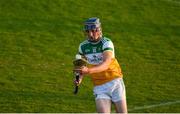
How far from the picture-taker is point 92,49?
440 inches

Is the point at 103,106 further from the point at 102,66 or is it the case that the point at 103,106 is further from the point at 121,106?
the point at 102,66

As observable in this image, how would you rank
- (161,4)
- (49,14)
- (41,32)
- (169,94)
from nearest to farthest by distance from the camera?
(169,94), (41,32), (49,14), (161,4)

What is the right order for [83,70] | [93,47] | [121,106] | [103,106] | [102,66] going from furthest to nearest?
[93,47] → [121,106] → [103,106] → [102,66] → [83,70]

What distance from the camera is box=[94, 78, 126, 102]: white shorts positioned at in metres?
11.1

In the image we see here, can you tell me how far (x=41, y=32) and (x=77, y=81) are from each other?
13018mm

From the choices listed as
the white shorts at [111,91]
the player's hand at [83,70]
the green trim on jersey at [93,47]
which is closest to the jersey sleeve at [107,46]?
the green trim on jersey at [93,47]

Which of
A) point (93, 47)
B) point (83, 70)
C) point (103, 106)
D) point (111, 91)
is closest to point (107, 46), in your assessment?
point (93, 47)

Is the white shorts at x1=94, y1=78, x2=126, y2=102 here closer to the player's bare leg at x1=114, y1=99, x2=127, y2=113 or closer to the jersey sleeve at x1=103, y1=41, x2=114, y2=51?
the player's bare leg at x1=114, y1=99, x2=127, y2=113

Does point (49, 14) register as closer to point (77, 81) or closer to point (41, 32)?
point (41, 32)

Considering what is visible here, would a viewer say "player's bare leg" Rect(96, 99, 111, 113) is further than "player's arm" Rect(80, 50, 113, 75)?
Yes

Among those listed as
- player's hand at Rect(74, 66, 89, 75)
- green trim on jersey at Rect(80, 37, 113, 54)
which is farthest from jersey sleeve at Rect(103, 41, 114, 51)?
player's hand at Rect(74, 66, 89, 75)

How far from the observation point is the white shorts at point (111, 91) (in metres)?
11.1

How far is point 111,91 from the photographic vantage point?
36.4 feet


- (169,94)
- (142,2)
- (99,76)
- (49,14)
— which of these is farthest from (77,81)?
(142,2)
